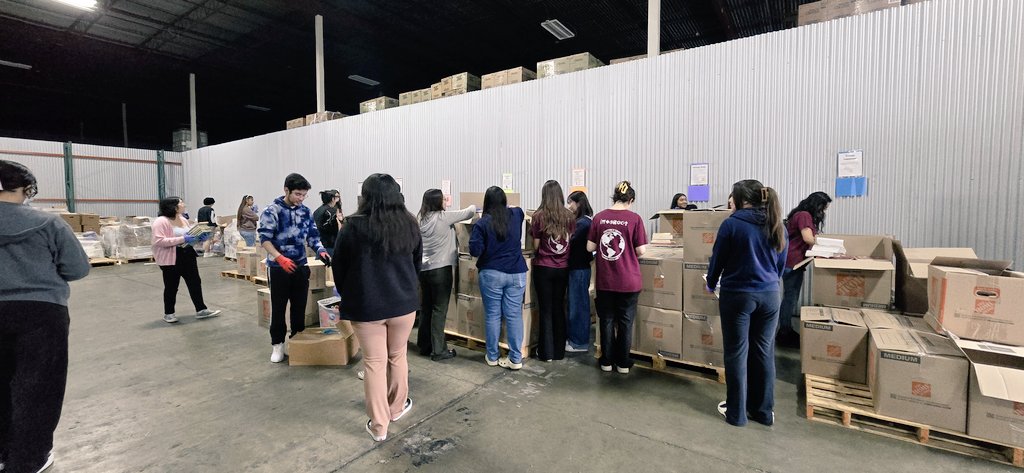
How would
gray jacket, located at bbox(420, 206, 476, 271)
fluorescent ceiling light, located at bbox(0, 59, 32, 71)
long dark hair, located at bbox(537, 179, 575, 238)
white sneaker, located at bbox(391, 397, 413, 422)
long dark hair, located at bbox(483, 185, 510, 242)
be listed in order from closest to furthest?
white sneaker, located at bbox(391, 397, 413, 422) < long dark hair, located at bbox(483, 185, 510, 242) < long dark hair, located at bbox(537, 179, 575, 238) < gray jacket, located at bbox(420, 206, 476, 271) < fluorescent ceiling light, located at bbox(0, 59, 32, 71)

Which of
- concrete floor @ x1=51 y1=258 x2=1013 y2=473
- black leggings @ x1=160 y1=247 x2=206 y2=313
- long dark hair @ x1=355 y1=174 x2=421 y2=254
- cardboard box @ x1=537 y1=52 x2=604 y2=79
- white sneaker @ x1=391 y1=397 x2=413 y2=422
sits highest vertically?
cardboard box @ x1=537 y1=52 x2=604 y2=79

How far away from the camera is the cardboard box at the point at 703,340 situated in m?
3.52

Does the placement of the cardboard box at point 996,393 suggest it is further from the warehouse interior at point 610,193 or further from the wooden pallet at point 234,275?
the wooden pallet at point 234,275

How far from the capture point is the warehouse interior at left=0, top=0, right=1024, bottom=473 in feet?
8.62

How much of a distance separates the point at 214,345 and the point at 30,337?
2696 millimetres

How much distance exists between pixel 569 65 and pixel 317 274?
15.4 feet

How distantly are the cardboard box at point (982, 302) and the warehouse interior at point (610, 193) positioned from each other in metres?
0.02

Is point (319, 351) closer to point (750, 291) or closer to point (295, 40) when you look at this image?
point (750, 291)

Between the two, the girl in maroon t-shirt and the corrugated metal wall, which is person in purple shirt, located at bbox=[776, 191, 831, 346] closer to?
the girl in maroon t-shirt

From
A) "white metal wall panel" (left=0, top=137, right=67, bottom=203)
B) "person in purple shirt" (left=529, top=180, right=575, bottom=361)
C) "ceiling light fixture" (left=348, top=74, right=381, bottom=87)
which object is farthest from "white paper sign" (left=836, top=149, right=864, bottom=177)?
"white metal wall panel" (left=0, top=137, right=67, bottom=203)

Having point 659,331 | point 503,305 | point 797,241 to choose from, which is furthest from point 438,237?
point 797,241

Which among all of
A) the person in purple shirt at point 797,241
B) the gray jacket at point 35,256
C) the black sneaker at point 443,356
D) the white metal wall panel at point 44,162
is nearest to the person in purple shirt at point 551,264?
the black sneaker at point 443,356

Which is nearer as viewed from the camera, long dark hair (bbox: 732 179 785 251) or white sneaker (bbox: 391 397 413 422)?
long dark hair (bbox: 732 179 785 251)

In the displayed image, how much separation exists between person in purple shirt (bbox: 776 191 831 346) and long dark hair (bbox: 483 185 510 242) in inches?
101
